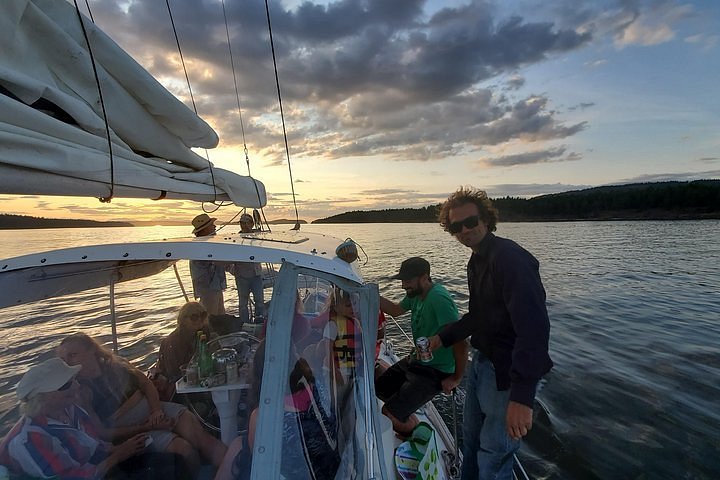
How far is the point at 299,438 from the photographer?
1.93 meters

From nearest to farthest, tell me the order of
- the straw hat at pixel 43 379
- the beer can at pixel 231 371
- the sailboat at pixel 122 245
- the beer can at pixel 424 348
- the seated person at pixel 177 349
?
the sailboat at pixel 122 245, the straw hat at pixel 43 379, the beer can at pixel 231 371, the seated person at pixel 177 349, the beer can at pixel 424 348

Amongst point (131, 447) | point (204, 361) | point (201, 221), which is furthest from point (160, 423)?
point (201, 221)

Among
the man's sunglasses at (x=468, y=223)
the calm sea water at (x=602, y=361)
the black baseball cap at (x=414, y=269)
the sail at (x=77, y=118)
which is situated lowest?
the calm sea water at (x=602, y=361)

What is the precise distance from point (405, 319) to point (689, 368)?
19.5 ft

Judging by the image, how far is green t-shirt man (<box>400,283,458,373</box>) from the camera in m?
3.62

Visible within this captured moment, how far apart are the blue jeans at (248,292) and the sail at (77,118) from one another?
852mm

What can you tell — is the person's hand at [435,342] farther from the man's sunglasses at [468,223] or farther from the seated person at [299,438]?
the seated person at [299,438]

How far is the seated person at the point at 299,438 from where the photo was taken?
1862mm

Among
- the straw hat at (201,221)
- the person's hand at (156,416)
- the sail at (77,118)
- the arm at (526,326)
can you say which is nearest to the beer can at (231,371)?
the person's hand at (156,416)

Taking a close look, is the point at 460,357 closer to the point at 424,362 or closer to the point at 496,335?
the point at 424,362

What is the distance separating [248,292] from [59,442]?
1.40 metres

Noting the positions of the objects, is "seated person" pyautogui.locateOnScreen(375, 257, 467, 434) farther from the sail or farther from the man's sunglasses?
the sail

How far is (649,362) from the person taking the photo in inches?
312

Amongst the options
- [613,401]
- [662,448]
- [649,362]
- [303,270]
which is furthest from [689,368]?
[303,270]
